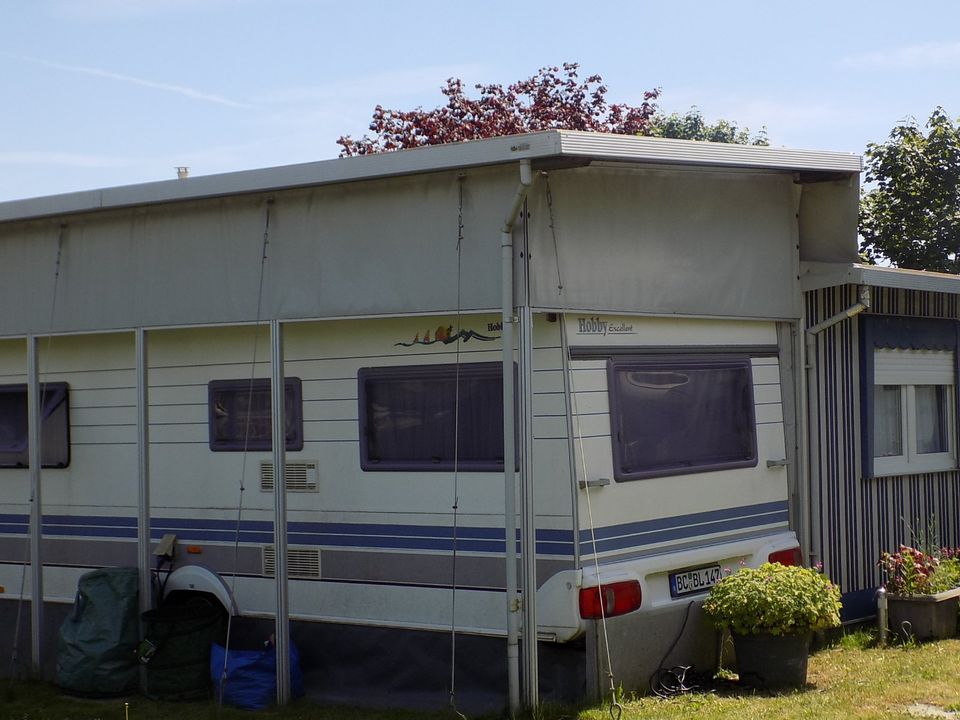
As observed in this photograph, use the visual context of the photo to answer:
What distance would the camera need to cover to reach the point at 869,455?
9047 mm

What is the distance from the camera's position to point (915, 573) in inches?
341

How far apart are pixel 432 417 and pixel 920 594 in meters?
3.84

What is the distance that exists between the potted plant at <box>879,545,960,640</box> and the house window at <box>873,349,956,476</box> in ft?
2.51

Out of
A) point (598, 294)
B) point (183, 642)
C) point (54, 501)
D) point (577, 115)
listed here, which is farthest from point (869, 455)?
point (577, 115)

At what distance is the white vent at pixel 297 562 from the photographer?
747 centimetres

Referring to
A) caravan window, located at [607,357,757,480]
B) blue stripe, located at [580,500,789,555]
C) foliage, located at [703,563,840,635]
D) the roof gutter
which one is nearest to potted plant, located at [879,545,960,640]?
the roof gutter

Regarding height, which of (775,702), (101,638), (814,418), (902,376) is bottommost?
(775,702)

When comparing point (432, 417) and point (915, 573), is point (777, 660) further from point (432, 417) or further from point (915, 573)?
point (432, 417)

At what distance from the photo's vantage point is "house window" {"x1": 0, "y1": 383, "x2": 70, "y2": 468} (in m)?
8.55

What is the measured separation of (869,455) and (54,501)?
229 inches

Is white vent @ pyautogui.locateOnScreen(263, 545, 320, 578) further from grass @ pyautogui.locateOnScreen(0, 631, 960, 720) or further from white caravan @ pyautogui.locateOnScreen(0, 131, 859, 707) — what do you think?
grass @ pyautogui.locateOnScreen(0, 631, 960, 720)

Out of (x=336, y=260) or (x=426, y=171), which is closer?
(x=426, y=171)

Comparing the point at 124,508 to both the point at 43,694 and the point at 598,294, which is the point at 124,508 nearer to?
the point at 43,694

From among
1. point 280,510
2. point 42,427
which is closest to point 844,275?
point 280,510
